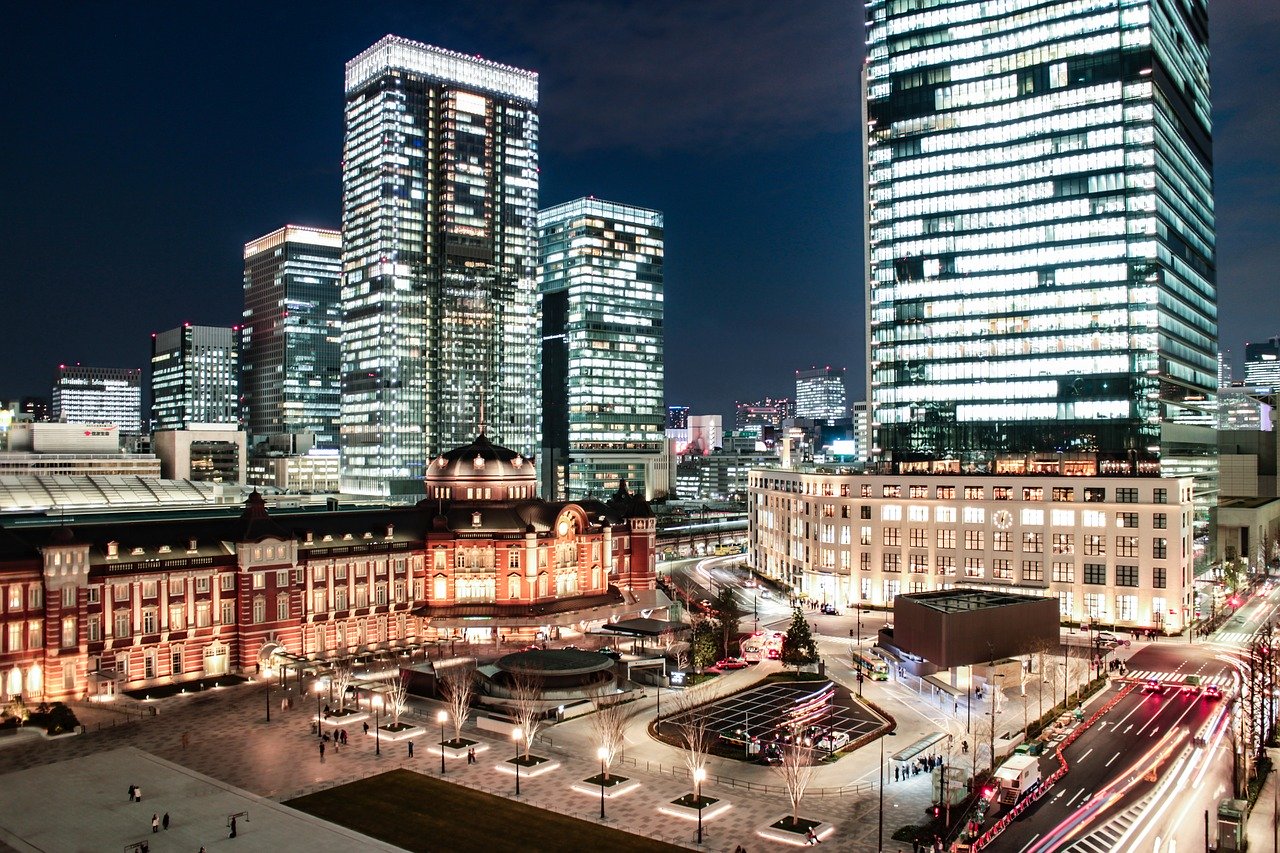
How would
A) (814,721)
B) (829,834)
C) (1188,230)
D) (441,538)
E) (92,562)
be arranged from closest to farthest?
1. (829,834)
2. (814,721)
3. (92,562)
4. (441,538)
5. (1188,230)

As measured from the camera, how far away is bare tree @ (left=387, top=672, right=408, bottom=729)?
79.5 meters

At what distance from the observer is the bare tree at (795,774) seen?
59125mm

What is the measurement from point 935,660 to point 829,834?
1496 inches

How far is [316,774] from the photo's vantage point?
6812 centimetres

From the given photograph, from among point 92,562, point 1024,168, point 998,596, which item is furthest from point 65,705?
point 1024,168

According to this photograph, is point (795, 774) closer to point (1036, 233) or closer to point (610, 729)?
point (610, 729)

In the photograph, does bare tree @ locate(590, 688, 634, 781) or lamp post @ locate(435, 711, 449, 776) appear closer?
bare tree @ locate(590, 688, 634, 781)

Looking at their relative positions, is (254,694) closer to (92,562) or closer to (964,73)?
(92,562)

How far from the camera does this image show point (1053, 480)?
12762 centimetres

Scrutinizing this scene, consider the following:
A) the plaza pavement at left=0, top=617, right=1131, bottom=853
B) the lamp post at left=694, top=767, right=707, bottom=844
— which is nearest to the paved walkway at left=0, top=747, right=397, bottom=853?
the plaza pavement at left=0, top=617, right=1131, bottom=853

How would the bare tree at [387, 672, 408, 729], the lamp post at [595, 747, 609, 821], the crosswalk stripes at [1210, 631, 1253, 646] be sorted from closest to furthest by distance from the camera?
the lamp post at [595, 747, 609, 821], the bare tree at [387, 672, 408, 729], the crosswalk stripes at [1210, 631, 1253, 646]

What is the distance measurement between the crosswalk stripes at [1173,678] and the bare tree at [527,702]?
5719 cm

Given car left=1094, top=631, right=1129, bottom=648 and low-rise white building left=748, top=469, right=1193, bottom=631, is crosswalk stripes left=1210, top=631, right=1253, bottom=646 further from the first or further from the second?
car left=1094, top=631, right=1129, bottom=648

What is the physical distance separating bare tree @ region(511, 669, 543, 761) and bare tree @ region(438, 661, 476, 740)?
12.8 feet
